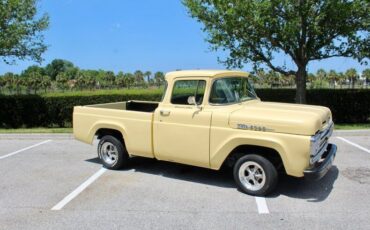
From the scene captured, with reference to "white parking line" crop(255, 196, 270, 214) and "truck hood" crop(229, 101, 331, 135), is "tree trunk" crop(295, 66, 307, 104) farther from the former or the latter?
"white parking line" crop(255, 196, 270, 214)

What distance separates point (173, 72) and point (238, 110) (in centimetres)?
144

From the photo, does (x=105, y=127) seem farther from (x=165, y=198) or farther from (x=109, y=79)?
(x=109, y=79)

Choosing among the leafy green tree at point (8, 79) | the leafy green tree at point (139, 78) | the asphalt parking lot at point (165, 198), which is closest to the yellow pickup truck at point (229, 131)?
the asphalt parking lot at point (165, 198)

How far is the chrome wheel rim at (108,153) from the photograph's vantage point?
799 cm

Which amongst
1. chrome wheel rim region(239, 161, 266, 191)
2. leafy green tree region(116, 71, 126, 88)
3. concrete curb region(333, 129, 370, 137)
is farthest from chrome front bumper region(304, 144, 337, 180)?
leafy green tree region(116, 71, 126, 88)

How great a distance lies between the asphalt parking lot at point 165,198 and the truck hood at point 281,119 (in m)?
1.09

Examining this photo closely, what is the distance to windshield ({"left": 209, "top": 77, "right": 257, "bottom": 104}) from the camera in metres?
6.69

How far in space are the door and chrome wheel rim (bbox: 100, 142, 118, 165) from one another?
3.97ft

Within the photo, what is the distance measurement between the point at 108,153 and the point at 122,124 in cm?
86

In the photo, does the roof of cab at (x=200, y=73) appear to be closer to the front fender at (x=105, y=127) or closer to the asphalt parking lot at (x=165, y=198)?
the front fender at (x=105, y=127)

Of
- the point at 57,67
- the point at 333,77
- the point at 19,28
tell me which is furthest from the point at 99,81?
the point at 19,28

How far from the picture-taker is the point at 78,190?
6.70 metres

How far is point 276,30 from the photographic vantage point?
13062 mm

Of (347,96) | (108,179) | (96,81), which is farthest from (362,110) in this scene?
(96,81)
